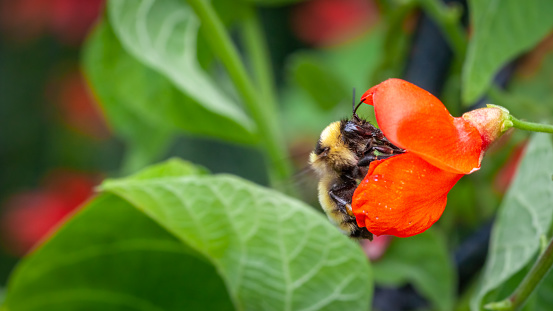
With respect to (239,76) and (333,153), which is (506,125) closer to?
(333,153)

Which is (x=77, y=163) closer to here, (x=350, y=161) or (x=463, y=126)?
(x=350, y=161)

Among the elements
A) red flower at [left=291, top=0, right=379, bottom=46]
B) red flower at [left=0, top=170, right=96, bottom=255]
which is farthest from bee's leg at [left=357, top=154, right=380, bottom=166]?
red flower at [left=291, top=0, right=379, bottom=46]

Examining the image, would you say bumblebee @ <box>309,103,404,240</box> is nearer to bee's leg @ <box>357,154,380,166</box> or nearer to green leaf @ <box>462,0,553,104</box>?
bee's leg @ <box>357,154,380,166</box>

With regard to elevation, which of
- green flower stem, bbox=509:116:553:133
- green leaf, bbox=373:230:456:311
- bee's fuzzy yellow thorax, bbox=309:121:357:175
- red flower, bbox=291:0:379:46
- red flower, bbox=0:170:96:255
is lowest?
red flower, bbox=0:170:96:255

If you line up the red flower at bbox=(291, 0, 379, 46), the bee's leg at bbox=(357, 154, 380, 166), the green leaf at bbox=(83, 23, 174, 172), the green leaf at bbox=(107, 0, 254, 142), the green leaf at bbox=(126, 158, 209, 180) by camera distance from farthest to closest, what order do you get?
the red flower at bbox=(291, 0, 379, 46)
the green leaf at bbox=(83, 23, 174, 172)
the green leaf at bbox=(107, 0, 254, 142)
the green leaf at bbox=(126, 158, 209, 180)
the bee's leg at bbox=(357, 154, 380, 166)

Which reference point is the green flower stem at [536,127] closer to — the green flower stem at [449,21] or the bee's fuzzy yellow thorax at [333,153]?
the bee's fuzzy yellow thorax at [333,153]

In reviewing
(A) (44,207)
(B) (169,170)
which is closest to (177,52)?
(B) (169,170)
